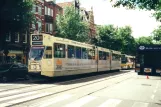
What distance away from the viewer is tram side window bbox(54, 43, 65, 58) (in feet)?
65.5

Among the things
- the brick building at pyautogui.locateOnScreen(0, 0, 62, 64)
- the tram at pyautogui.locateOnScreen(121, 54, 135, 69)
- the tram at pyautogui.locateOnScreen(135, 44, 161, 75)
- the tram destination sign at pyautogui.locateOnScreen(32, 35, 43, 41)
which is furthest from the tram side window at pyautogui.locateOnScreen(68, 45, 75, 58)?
the tram at pyautogui.locateOnScreen(121, 54, 135, 69)

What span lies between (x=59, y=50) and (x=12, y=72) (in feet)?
13.2

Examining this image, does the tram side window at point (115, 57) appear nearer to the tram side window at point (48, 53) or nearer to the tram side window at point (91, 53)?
the tram side window at point (91, 53)

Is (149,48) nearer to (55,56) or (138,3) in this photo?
(55,56)

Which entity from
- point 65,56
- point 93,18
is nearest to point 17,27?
point 65,56

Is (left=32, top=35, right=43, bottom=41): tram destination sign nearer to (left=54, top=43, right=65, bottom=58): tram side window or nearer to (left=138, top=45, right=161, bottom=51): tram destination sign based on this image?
(left=54, top=43, right=65, bottom=58): tram side window

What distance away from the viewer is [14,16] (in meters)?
27.2

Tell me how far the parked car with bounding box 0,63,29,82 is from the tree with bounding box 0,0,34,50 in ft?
20.4

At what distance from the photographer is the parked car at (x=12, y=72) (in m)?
20.6

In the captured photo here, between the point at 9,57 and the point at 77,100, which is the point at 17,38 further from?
the point at 77,100

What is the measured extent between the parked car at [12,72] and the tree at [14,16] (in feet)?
20.4

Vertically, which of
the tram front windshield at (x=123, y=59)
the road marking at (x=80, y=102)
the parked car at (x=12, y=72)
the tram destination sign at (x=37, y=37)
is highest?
the tram destination sign at (x=37, y=37)

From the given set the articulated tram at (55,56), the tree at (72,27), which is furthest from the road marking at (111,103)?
the tree at (72,27)

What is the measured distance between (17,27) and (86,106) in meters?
19.4
